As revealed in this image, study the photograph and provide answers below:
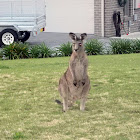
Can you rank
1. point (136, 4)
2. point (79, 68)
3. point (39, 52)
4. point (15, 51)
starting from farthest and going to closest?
point (136, 4) < point (39, 52) < point (15, 51) < point (79, 68)

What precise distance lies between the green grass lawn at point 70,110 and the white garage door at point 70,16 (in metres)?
11.7

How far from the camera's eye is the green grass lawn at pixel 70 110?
21.3 feet

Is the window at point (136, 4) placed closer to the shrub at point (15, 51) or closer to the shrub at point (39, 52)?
the shrub at point (39, 52)

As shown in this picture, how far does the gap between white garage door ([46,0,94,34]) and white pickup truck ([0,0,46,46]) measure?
16.2 ft

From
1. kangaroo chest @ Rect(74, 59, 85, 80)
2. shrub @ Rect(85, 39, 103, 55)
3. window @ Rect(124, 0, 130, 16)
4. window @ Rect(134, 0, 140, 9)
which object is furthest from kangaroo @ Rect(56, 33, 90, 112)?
window @ Rect(134, 0, 140, 9)

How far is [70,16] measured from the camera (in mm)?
25797

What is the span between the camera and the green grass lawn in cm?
648

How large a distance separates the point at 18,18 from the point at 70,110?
12.8m

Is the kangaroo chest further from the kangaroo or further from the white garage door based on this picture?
the white garage door

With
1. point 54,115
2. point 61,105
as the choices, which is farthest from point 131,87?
point 54,115

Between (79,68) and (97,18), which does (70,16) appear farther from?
(79,68)

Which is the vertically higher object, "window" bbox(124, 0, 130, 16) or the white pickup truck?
"window" bbox(124, 0, 130, 16)

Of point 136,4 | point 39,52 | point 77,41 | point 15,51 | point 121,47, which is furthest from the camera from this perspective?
point 136,4

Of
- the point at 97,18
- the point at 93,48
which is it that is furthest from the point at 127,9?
the point at 93,48
